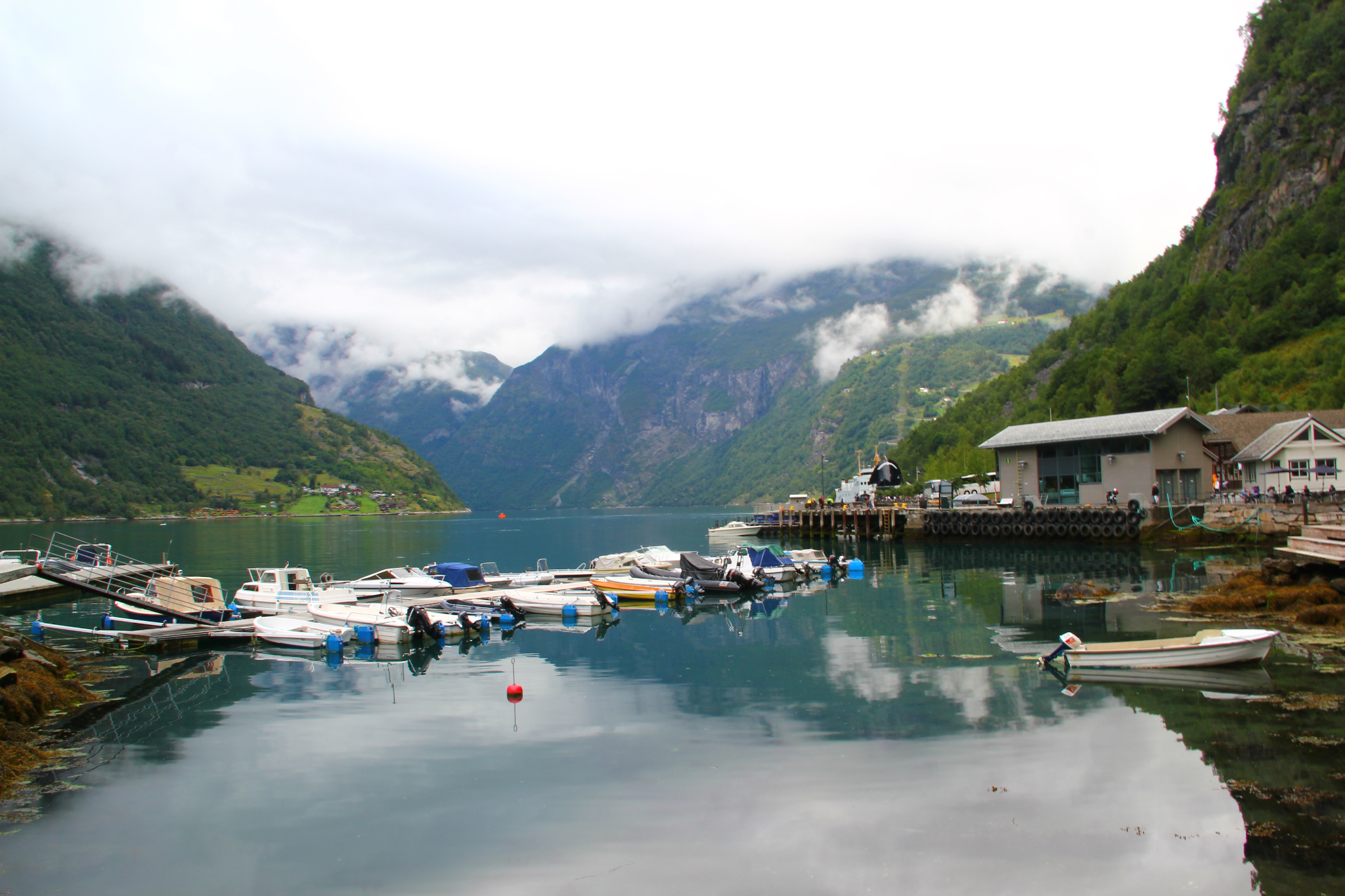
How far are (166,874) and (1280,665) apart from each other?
23.7 metres

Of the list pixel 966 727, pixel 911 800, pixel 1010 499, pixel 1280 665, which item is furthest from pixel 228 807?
pixel 1010 499

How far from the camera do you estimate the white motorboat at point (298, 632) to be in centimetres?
3019

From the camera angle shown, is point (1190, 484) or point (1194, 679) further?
point (1190, 484)

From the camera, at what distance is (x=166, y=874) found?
1159 centimetres

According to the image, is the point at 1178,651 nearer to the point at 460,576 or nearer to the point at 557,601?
the point at 557,601

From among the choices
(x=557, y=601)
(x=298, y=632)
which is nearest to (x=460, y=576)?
(x=557, y=601)

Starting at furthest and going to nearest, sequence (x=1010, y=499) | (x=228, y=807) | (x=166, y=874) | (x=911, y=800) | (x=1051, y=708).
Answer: (x=1010, y=499), (x=1051, y=708), (x=228, y=807), (x=911, y=800), (x=166, y=874)

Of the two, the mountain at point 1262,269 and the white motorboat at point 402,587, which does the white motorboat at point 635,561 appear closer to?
the white motorboat at point 402,587

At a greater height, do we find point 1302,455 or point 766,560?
point 1302,455

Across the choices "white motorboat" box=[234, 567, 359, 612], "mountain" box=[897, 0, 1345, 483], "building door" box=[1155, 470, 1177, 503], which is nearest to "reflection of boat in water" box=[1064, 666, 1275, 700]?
"white motorboat" box=[234, 567, 359, 612]

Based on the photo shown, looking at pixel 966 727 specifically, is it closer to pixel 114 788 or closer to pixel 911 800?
pixel 911 800

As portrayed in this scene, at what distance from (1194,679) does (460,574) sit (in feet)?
113

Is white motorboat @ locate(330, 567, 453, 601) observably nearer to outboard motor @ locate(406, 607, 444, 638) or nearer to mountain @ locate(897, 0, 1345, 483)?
outboard motor @ locate(406, 607, 444, 638)

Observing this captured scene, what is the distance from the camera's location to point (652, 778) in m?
14.9
